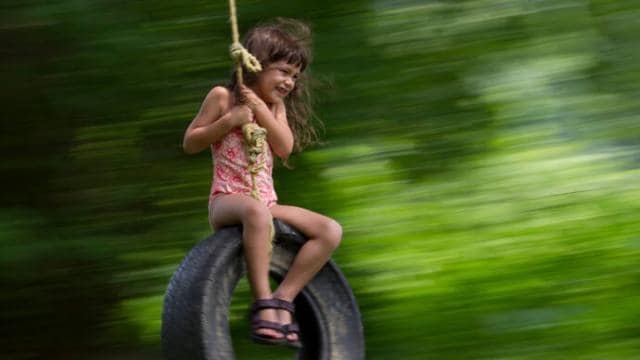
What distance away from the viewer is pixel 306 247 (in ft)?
10.8

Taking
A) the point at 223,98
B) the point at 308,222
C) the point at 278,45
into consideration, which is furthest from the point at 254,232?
the point at 278,45

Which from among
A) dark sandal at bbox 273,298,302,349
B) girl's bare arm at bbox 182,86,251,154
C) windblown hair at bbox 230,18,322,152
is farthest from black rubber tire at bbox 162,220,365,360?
windblown hair at bbox 230,18,322,152

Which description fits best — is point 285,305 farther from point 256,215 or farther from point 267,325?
point 256,215

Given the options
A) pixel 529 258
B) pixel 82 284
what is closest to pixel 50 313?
pixel 82 284

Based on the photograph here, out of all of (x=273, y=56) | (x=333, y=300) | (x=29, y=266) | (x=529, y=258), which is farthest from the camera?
(x=529, y=258)

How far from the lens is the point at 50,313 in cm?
482

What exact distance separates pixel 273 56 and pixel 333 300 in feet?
2.02

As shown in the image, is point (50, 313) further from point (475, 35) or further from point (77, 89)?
point (475, 35)

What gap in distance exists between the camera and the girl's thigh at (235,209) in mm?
3131

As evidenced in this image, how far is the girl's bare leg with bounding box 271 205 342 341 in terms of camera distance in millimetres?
3232

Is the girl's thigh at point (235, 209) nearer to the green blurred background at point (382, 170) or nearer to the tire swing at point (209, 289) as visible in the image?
the tire swing at point (209, 289)

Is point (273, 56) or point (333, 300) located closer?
point (273, 56)

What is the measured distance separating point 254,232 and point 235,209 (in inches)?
2.5

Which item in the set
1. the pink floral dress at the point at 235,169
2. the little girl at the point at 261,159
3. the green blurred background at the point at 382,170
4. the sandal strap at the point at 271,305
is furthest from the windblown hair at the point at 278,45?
the green blurred background at the point at 382,170
